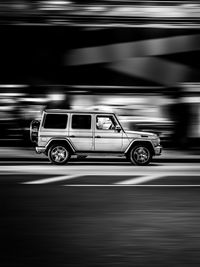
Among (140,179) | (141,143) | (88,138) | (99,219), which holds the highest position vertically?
(88,138)

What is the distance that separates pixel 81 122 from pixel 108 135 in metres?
0.87

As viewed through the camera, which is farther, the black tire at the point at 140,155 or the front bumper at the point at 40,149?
the front bumper at the point at 40,149

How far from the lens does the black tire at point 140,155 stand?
22.0 meters

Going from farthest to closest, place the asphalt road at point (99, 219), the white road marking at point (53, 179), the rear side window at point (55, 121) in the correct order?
1. the rear side window at point (55, 121)
2. the white road marking at point (53, 179)
3. the asphalt road at point (99, 219)

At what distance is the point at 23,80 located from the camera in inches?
1103

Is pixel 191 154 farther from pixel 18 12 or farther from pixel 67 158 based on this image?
pixel 18 12

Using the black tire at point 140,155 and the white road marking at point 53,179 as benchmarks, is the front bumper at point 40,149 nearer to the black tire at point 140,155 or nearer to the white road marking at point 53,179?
the black tire at point 140,155

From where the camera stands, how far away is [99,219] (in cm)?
1058

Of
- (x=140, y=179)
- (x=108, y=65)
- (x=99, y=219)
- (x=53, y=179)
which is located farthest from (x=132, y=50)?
(x=99, y=219)

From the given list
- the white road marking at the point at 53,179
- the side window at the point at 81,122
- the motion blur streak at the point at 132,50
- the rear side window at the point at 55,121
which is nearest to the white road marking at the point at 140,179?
the white road marking at the point at 53,179

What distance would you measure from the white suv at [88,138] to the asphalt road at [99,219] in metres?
3.79

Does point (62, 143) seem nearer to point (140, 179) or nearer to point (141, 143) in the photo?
point (141, 143)

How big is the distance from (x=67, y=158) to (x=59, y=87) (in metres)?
6.62

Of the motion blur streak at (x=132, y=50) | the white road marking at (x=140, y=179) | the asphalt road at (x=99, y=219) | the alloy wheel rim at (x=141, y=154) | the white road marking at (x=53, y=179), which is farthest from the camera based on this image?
the motion blur streak at (x=132, y=50)
